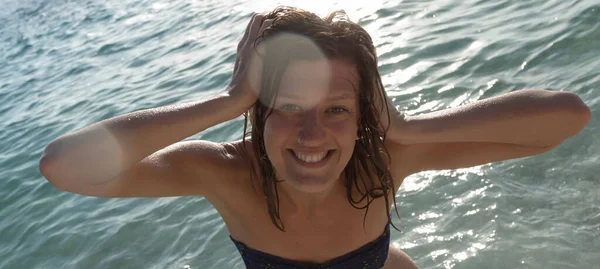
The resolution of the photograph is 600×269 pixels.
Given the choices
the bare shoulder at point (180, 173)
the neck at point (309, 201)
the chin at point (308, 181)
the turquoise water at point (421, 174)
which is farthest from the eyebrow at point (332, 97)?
the turquoise water at point (421, 174)

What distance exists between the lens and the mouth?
2619mm

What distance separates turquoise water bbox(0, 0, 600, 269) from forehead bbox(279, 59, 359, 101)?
1.67 m

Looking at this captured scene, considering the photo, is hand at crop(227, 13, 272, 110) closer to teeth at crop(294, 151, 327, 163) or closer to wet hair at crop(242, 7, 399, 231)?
wet hair at crop(242, 7, 399, 231)

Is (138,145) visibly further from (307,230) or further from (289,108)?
(307,230)

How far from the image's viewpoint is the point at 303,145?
2588 mm

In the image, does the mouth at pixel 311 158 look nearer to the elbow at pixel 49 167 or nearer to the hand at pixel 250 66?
the hand at pixel 250 66

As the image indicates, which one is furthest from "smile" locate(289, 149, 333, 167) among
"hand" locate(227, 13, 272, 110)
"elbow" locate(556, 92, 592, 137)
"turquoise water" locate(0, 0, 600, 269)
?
"turquoise water" locate(0, 0, 600, 269)

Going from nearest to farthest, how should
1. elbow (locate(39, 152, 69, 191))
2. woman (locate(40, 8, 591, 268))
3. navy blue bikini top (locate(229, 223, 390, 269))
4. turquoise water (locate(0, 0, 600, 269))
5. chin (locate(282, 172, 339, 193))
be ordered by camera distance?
elbow (locate(39, 152, 69, 191)), woman (locate(40, 8, 591, 268)), chin (locate(282, 172, 339, 193)), navy blue bikini top (locate(229, 223, 390, 269)), turquoise water (locate(0, 0, 600, 269))

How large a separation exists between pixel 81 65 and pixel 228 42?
3.18 m

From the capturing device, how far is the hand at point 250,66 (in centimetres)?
258

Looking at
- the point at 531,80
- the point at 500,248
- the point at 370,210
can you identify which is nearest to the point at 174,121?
the point at 370,210

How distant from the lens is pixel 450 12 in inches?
320

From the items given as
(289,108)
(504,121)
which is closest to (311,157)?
(289,108)

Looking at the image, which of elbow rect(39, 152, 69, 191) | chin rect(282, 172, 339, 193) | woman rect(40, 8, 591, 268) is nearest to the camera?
elbow rect(39, 152, 69, 191)
